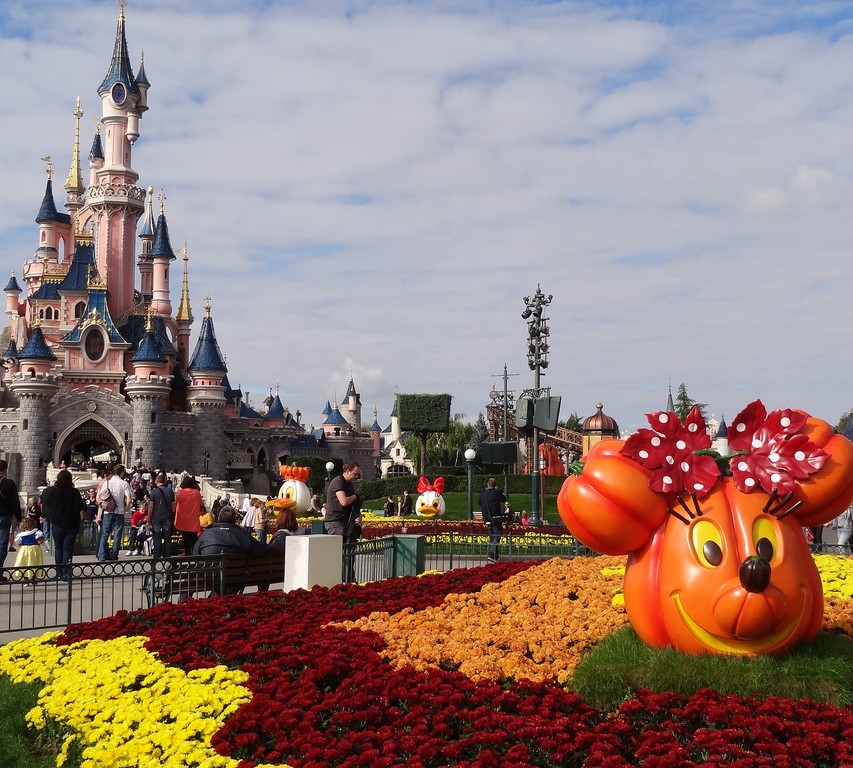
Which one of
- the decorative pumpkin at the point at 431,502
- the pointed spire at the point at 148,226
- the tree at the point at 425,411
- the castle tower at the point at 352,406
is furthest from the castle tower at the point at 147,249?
the decorative pumpkin at the point at 431,502

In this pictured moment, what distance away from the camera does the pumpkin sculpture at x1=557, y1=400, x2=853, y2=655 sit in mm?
5875

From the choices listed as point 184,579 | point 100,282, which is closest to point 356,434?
point 100,282

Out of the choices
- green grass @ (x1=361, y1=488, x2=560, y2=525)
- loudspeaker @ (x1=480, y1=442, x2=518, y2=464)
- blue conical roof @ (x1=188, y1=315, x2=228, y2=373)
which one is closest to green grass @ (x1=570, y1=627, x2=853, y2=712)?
loudspeaker @ (x1=480, y1=442, x2=518, y2=464)

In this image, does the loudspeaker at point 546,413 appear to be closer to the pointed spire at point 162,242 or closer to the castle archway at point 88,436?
the castle archway at point 88,436

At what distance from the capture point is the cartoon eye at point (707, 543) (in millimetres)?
5906

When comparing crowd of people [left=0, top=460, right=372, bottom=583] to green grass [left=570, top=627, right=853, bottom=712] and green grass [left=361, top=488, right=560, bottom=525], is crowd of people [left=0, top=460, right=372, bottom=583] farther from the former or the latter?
green grass [left=361, top=488, right=560, bottom=525]

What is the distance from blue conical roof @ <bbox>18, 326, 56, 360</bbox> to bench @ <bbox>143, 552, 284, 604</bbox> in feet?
140

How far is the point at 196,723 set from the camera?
543cm

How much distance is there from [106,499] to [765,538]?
39.1ft

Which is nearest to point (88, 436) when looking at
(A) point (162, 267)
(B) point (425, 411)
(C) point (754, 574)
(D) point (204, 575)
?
(A) point (162, 267)

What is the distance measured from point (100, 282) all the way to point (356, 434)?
84.7ft

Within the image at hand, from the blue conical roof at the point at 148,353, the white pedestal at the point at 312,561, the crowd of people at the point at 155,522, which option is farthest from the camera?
the blue conical roof at the point at 148,353

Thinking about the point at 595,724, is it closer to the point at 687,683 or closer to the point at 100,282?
the point at 687,683

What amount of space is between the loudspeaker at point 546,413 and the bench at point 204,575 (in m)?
7.26
